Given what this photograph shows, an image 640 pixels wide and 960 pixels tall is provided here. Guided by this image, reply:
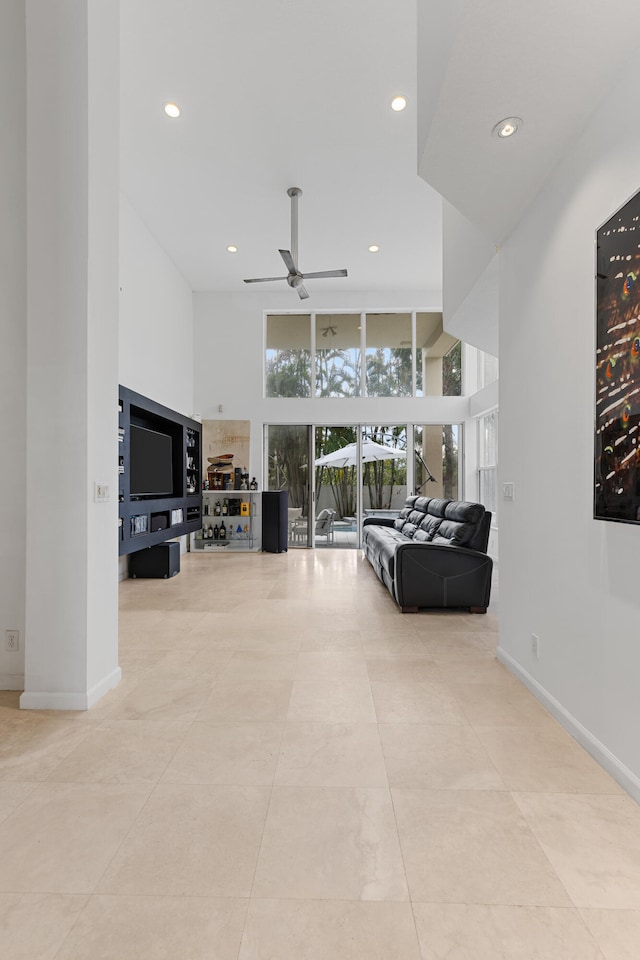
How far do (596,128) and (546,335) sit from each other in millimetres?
848

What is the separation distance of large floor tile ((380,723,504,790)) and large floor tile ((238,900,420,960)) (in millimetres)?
581

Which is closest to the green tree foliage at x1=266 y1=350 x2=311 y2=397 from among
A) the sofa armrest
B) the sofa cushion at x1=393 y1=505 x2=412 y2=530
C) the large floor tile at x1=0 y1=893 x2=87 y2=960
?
the sofa cushion at x1=393 y1=505 x2=412 y2=530

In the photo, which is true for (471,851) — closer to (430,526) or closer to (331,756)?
(331,756)

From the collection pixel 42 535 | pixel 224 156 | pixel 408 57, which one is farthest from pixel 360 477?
pixel 42 535

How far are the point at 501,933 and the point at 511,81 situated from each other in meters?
2.80

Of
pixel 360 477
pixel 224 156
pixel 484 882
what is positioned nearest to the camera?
pixel 484 882

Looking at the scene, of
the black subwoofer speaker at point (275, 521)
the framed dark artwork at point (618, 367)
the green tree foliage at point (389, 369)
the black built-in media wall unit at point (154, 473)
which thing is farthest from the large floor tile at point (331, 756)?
the green tree foliage at point (389, 369)

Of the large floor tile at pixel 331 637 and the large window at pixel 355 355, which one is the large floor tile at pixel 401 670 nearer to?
the large floor tile at pixel 331 637

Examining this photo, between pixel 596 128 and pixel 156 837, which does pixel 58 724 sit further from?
pixel 596 128

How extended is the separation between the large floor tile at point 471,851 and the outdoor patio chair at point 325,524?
6815 millimetres

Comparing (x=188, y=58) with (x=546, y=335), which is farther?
(x=188, y=58)

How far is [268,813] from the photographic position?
1684 millimetres

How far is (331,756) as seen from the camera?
6.67 feet

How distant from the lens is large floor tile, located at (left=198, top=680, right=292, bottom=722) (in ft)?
7.86
